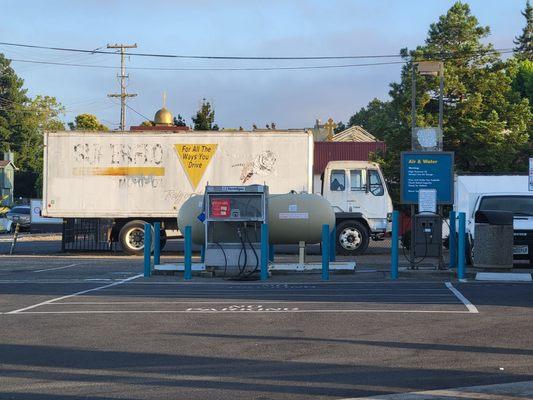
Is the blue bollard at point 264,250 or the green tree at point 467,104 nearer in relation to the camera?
the blue bollard at point 264,250

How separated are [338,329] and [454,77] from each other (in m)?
25.7

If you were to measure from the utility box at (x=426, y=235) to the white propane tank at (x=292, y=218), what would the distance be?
9.49ft

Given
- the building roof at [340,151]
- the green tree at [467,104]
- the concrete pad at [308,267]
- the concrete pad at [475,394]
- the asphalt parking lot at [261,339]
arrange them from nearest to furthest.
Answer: the concrete pad at [475,394] < the asphalt parking lot at [261,339] < the concrete pad at [308,267] < the green tree at [467,104] < the building roof at [340,151]

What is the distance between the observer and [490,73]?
3556 cm

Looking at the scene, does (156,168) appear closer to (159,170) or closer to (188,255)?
(159,170)

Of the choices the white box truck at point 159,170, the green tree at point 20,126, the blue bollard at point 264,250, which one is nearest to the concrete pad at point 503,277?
the blue bollard at point 264,250

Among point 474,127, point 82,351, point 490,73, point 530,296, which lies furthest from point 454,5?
point 82,351

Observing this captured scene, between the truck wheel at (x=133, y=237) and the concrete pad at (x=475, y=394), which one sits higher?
the truck wheel at (x=133, y=237)

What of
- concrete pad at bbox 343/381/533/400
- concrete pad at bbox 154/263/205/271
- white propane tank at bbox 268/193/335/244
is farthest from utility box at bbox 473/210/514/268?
concrete pad at bbox 343/381/533/400

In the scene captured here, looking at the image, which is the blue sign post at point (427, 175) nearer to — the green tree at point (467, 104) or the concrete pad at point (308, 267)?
the concrete pad at point (308, 267)

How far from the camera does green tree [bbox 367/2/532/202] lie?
35.0 meters

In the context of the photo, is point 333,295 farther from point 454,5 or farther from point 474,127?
point 454,5

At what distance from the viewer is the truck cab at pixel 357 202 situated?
25.7 metres

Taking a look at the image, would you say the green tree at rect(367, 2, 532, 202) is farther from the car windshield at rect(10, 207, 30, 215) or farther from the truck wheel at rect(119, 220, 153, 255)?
the car windshield at rect(10, 207, 30, 215)
